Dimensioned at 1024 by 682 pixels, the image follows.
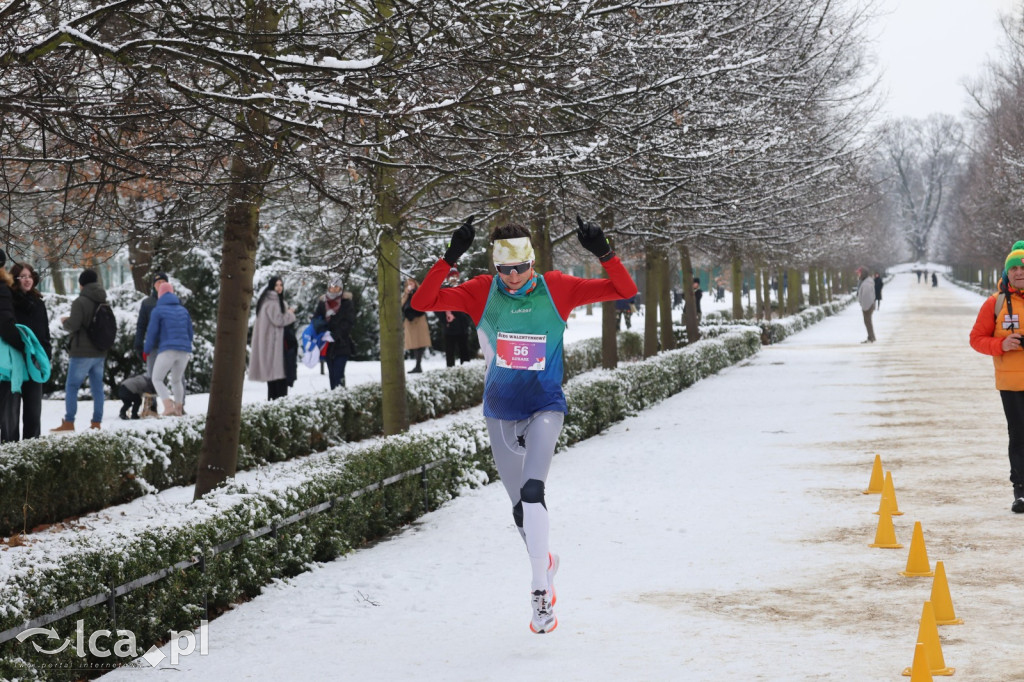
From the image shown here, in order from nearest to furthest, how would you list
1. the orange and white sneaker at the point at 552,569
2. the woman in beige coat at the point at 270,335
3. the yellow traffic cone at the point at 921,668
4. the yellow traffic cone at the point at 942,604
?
the yellow traffic cone at the point at 921,668
the yellow traffic cone at the point at 942,604
the orange and white sneaker at the point at 552,569
the woman in beige coat at the point at 270,335

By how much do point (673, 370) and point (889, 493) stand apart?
1097cm

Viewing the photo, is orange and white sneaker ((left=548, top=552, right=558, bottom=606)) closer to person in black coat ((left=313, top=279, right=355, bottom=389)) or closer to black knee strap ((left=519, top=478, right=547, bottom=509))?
black knee strap ((left=519, top=478, right=547, bottom=509))

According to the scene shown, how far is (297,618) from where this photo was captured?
638cm

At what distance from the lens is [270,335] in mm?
15883

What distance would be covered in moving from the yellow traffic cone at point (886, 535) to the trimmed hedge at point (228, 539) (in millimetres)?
3351

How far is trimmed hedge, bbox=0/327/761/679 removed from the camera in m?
5.18

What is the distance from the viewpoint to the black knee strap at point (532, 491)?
5.95 m

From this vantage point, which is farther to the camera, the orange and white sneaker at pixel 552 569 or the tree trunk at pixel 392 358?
the tree trunk at pixel 392 358

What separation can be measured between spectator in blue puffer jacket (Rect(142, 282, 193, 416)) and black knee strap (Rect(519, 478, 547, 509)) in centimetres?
955

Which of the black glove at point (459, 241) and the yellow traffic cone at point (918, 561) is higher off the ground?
the black glove at point (459, 241)

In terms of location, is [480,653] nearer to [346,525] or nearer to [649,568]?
[649,568]

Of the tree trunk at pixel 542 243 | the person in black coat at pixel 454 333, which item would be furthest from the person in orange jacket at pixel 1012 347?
the person in black coat at pixel 454 333

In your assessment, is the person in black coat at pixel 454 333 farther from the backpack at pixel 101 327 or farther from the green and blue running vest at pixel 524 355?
the green and blue running vest at pixel 524 355

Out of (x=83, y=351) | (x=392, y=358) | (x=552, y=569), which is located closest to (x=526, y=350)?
(x=552, y=569)
